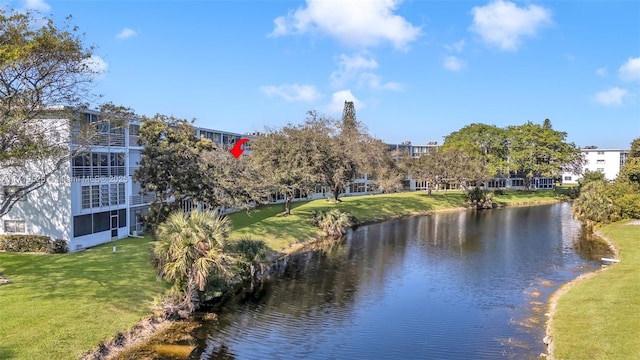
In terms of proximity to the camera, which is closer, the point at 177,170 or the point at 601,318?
the point at 601,318

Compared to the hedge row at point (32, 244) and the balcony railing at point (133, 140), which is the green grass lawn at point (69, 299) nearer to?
the hedge row at point (32, 244)

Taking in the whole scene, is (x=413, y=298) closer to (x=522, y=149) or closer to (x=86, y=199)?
(x=86, y=199)

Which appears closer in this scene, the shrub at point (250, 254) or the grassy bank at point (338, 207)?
the shrub at point (250, 254)

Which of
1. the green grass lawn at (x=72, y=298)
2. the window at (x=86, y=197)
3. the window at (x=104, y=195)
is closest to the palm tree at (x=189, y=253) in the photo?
the green grass lawn at (x=72, y=298)

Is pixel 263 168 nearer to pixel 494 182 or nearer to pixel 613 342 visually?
pixel 613 342

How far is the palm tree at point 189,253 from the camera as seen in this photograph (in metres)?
24.5

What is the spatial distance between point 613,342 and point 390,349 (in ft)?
29.1

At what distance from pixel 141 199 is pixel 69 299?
2133 centimetres

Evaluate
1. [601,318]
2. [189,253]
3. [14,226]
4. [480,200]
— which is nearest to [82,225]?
[14,226]

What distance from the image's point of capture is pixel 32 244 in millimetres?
33719

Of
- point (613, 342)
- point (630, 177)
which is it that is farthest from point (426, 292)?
point (630, 177)

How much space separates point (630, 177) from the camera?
61.8 m

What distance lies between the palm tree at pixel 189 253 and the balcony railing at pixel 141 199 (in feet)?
59.9

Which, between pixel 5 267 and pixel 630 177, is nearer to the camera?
pixel 5 267
